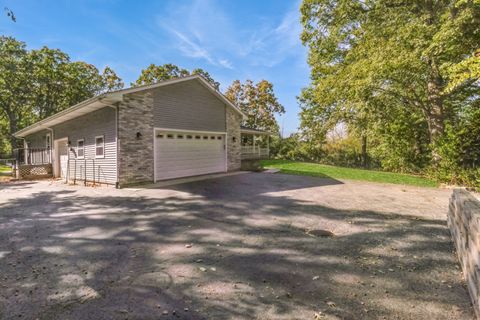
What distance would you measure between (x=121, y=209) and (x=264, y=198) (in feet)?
13.0

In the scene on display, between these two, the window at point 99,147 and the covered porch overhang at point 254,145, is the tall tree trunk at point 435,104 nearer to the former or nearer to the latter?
the covered porch overhang at point 254,145

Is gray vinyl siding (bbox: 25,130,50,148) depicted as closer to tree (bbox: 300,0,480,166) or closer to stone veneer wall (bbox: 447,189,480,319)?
tree (bbox: 300,0,480,166)

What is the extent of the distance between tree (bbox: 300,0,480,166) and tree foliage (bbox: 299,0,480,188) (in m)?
0.04

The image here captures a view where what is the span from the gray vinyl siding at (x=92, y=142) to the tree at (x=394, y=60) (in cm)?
1148

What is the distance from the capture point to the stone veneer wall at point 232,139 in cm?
1377

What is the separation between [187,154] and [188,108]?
7.40ft

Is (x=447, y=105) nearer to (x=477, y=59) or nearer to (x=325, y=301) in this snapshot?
(x=477, y=59)

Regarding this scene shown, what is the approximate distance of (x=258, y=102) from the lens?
98.3 ft

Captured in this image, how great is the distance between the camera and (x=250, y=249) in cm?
363

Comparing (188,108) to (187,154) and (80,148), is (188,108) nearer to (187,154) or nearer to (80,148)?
(187,154)

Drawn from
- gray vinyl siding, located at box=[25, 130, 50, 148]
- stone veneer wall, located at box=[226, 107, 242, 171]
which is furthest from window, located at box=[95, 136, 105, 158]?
gray vinyl siding, located at box=[25, 130, 50, 148]

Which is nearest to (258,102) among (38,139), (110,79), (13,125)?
(110,79)

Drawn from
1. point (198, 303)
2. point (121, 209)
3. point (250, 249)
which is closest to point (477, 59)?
point (250, 249)

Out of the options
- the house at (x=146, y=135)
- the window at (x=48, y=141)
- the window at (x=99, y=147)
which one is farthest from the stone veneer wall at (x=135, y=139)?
the window at (x=48, y=141)
